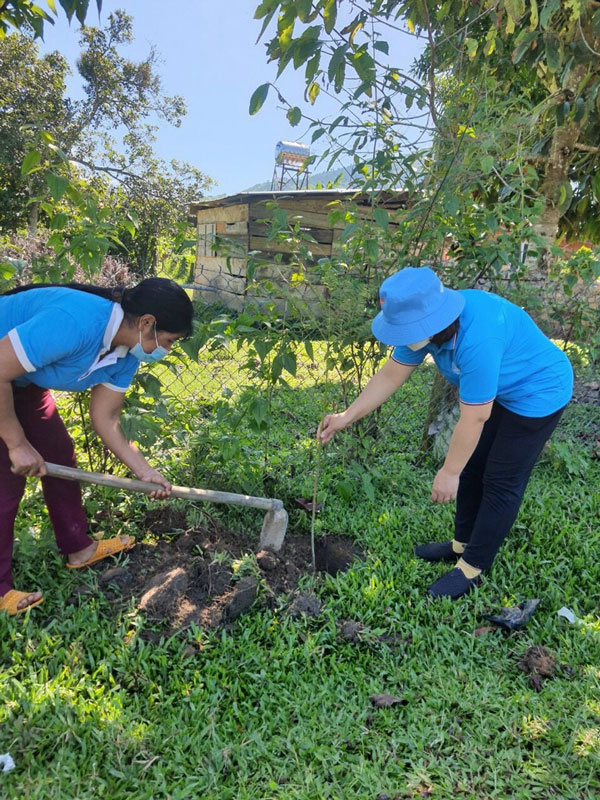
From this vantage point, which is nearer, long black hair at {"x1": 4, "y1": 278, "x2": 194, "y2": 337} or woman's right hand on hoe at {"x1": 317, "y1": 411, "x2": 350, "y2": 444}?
long black hair at {"x1": 4, "y1": 278, "x2": 194, "y2": 337}

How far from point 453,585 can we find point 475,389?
3.22 feet

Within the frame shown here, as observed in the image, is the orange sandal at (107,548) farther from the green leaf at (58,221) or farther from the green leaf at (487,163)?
the green leaf at (487,163)

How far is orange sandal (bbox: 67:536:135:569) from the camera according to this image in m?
2.36

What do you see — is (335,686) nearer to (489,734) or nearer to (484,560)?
(489,734)

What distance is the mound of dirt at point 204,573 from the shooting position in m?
2.12

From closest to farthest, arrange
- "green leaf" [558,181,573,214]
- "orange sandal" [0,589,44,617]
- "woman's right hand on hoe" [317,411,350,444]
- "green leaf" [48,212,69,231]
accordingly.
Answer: "orange sandal" [0,589,44,617] → "green leaf" [48,212,69,231] → "woman's right hand on hoe" [317,411,350,444] → "green leaf" [558,181,573,214]

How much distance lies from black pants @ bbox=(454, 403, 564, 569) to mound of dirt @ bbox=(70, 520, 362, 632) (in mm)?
606

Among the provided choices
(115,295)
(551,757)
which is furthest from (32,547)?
(551,757)

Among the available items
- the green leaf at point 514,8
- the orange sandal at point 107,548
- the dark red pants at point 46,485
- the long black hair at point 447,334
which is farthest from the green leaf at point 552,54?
the orange sandal at point 107,548

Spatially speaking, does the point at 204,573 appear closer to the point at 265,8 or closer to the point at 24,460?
the point at 24,460

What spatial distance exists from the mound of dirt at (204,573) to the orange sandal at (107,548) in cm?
3

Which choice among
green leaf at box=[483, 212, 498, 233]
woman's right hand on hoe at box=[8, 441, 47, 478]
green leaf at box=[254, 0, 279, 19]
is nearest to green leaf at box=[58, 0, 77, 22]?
green leaf at box=[254, 0, 279, 19]

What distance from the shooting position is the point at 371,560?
2.58 metres

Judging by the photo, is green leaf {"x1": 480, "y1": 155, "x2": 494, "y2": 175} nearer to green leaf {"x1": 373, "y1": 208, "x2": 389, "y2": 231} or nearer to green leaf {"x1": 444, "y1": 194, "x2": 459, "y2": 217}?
green leaf {"x1": 444, "y1": 194, "x2": 459, "y2": 217}
